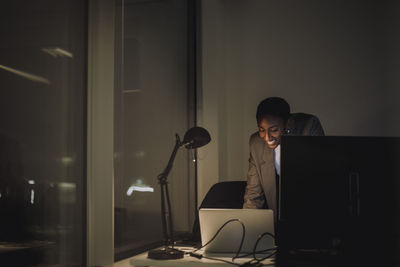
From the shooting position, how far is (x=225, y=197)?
3.35 meters

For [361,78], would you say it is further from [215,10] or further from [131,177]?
[131,177]

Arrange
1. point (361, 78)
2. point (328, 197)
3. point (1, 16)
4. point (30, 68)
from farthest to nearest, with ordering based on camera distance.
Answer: point (361, 78), point (30, 68), point (1, 16), point (328, 197)

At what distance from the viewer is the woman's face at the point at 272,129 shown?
2799mm

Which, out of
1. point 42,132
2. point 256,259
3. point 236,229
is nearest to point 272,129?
point 236,229

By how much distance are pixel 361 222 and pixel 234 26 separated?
2.97 m

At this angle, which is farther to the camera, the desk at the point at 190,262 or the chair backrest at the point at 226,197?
the chair backrest at the point at 226,197

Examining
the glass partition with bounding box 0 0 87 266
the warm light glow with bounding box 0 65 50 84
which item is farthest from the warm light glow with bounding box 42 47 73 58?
the warm light glow with bounding box 0 65 50 84

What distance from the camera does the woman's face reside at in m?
2.80

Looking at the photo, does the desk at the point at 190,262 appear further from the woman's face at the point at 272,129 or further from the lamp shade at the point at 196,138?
the woman's face at the point at 272,129

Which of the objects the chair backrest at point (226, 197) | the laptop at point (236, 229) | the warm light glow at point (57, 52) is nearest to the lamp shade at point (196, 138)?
the laptop at point (236, 229)

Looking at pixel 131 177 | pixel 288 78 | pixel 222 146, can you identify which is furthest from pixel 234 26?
pixel 131 177

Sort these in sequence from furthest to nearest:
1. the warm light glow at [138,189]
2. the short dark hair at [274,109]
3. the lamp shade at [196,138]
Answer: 1. the warm light glow at [138,189]
2. the short dark hair at [274,109]
3. the lamp shade at [196,138]

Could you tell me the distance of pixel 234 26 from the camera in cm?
429

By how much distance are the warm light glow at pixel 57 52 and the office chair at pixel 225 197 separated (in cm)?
158
